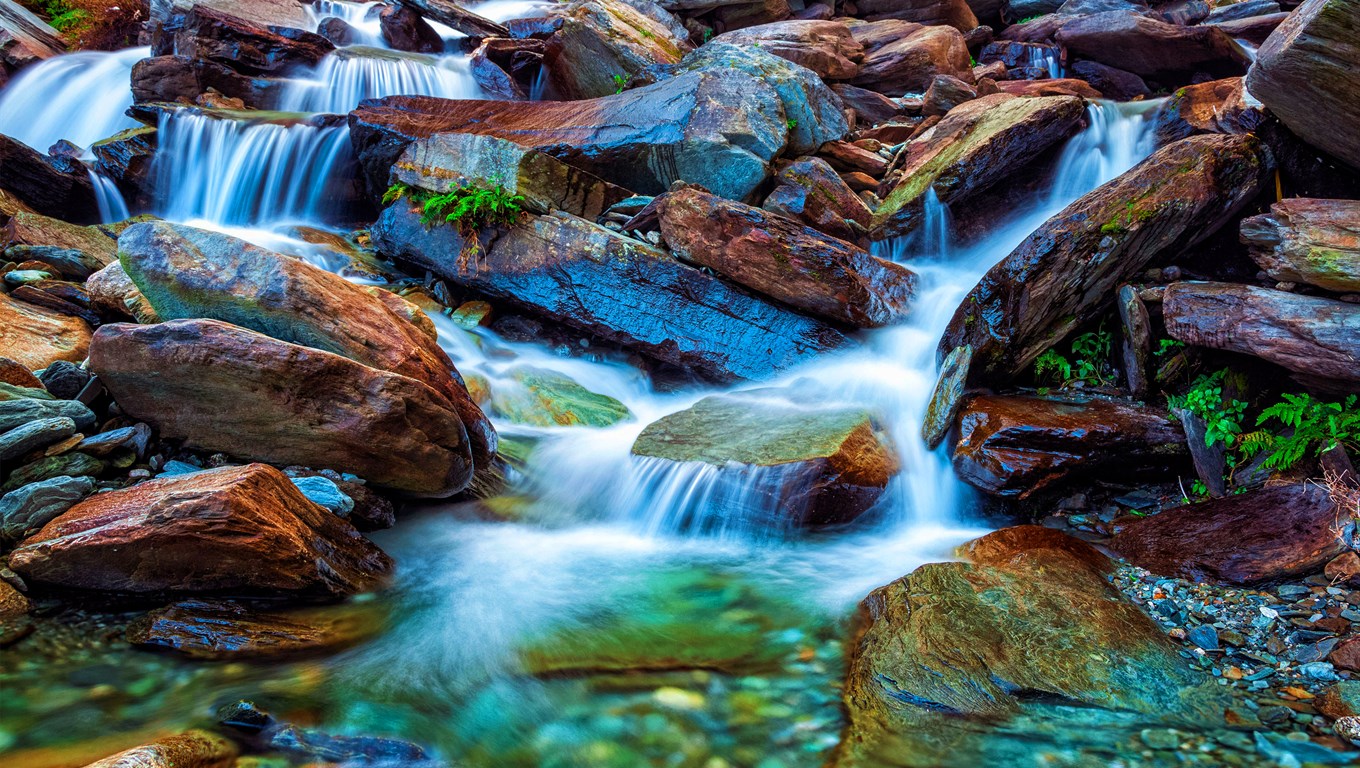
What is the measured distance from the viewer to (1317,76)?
5.30 metres

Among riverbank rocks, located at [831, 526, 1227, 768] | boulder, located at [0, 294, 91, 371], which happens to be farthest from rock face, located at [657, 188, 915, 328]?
boulder, located at [0, 294, 91, 371]

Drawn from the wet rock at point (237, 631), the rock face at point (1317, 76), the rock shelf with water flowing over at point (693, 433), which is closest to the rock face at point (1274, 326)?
the rock shelf with water flowing over at point (693, 433)

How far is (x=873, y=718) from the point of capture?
350cm

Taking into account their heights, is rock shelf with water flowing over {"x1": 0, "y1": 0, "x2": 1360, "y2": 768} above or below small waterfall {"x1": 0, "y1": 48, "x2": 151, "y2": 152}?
below

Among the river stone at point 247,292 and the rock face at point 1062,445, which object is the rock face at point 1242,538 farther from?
the river stone at point 247,292

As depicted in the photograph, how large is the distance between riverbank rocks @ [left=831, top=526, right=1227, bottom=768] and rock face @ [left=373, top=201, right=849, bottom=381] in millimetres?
4145

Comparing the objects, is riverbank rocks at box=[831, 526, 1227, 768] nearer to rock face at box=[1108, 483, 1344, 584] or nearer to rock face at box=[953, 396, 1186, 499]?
rock face at box=[1108, 483, 1344, 584]

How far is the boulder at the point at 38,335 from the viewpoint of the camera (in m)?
5.72

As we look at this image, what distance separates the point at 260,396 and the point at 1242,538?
6697 millimetres

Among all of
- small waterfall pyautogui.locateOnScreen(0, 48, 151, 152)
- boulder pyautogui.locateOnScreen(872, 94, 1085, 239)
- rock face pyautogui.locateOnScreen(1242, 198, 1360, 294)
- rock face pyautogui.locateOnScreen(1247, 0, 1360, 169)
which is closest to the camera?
rock face pyautogui.locateOnScreen(1247, 0, 1360, 169)

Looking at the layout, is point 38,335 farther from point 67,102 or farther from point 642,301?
point 67,102

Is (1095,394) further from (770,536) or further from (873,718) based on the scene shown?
(873,718)

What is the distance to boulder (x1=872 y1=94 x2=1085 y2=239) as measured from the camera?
9.62m

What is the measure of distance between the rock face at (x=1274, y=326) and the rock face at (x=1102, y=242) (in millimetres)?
554
